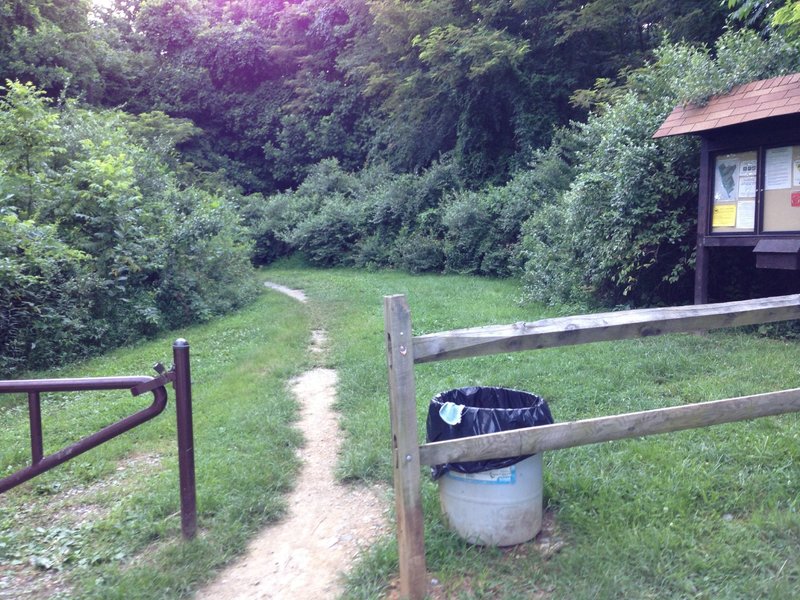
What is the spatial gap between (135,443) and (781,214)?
24.8 ft

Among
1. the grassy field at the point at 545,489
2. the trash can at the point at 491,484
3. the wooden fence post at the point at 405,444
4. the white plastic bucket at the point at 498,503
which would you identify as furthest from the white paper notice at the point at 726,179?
the wooden fence post at the point at 405,444

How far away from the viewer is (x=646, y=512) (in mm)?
3973

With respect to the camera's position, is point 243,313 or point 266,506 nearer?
point 266,506

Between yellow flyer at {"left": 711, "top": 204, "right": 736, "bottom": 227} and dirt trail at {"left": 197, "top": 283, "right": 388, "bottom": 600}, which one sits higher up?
yellow flyer at {"left": 711, "top": 204, "right": 736, "bottom": 227}

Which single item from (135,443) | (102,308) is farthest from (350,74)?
(135,443)

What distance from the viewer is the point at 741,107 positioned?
844 cm

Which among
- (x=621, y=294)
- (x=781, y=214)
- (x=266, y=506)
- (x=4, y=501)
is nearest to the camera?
(x=266, y=506)

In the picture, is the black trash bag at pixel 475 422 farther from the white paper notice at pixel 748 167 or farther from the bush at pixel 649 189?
the bush at pixel 649 189

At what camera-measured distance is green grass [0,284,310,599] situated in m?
3.90

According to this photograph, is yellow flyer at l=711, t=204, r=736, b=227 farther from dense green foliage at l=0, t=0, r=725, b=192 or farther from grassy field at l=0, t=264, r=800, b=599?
dense green foliage at l=0, t=0, r=725, b=192

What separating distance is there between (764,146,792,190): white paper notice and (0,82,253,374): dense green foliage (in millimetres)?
10032

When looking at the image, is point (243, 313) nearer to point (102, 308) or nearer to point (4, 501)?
point (102, 308)

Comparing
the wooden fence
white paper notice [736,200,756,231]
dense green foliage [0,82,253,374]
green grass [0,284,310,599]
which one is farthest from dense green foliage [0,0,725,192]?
the wooden fence

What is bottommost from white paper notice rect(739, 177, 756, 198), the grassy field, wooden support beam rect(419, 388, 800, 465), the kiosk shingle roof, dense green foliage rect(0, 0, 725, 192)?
the grassy field
